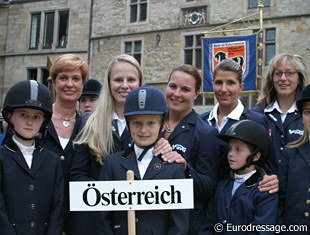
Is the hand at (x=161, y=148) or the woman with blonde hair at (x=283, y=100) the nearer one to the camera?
the hand at (x=161, y=148)

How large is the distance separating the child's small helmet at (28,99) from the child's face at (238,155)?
4.53 feet

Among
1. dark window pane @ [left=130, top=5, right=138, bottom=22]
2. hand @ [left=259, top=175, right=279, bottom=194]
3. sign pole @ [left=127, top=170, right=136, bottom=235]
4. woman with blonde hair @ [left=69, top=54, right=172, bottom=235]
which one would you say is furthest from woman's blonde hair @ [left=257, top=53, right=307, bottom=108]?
dark window pane @ [left=130, top=5, right=138, bottom=22]

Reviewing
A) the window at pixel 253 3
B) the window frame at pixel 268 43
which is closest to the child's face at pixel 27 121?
the window frame at pixel 268 43

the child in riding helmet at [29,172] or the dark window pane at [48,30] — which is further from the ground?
the dark window pane at [48,30]

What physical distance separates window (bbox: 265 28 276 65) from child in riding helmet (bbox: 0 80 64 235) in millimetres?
16276

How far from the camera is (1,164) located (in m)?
3.18

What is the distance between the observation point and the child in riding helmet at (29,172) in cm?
314

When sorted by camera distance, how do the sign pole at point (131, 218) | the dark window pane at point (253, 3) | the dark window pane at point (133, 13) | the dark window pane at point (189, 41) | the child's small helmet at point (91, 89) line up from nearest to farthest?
the sign pole at point (131, 218) < the child's small helmet at point (91, 89) < the dark window pane at point (253, 3) < the dark window pane at point (189, 41) < the dark window pane at point (133, 13)

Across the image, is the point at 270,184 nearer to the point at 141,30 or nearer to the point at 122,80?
the point at 122,80

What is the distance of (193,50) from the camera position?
19984 mm

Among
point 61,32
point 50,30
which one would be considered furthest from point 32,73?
point 61,32

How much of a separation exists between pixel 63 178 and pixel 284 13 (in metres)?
16.7

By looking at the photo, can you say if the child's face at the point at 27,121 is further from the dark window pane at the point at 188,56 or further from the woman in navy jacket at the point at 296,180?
the dark window pane at the point at 188,56

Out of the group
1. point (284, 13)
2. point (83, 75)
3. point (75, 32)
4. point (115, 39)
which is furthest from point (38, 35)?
point (83, 75)
